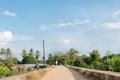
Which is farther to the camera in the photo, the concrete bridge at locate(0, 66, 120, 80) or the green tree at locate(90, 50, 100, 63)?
the green tree at locate(90, 50, 100, 63)

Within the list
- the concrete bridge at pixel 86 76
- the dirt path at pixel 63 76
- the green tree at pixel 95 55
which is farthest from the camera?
A: the green tree at pixel 95 55

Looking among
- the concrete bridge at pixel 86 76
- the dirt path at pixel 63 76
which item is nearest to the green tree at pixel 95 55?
the dirt path at pixel 63 76

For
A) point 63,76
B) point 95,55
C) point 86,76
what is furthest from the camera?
point 95,55

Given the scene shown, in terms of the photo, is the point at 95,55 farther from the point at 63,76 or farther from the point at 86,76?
the point at 86,76

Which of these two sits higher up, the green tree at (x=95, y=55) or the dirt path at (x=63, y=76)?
the green tree at (x=95, y=55)

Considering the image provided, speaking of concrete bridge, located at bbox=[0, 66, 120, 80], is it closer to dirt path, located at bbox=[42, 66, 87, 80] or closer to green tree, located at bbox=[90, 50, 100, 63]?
dirt path, located at bbox=[42, 66, 87, 80]

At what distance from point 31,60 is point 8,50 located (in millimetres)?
15519

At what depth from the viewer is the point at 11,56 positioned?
179000 millimetres

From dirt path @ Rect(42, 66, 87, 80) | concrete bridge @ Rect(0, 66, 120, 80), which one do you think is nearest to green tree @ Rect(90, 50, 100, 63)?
dirt path @ Rect(42, 66, 87, 80)

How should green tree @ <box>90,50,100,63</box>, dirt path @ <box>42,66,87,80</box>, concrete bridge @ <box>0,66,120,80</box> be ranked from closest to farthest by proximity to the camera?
concrete bridge @ <box>0,66,120,80</box>
dirt path @ <box>42,66,87,80</box>
green tree @ <box>90,50,100,63</box>

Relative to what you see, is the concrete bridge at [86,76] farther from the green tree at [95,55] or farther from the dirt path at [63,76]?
the green tree at [95,55]

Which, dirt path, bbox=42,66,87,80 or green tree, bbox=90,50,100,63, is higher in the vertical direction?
green tree, bbox=90,50,100,63

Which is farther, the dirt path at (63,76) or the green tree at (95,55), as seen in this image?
the green tree at (95,55)

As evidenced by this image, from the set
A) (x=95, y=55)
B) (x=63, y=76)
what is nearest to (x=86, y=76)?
(x=63, y=76)
